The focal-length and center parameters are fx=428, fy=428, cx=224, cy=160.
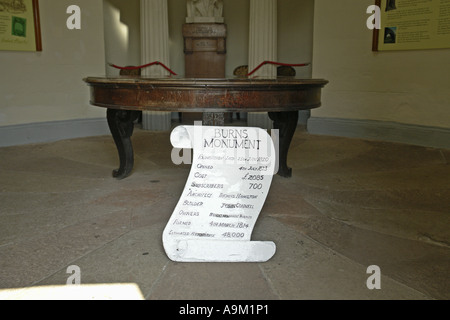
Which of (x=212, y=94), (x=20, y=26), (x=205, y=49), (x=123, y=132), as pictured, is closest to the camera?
(x=212, y=94)

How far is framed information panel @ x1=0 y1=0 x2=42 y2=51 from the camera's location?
17.5 ft

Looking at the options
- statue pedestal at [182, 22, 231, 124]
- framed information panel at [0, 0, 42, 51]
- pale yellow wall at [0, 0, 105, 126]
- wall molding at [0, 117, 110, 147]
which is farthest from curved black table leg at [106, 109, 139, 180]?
statue pedestal at [182, 22, 231, 124]

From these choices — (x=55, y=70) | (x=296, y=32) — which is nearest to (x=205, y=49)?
(x=296, y=32)

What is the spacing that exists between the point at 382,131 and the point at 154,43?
3.69 meters

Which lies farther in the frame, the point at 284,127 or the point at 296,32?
the point at 296,32

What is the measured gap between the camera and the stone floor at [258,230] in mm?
1893

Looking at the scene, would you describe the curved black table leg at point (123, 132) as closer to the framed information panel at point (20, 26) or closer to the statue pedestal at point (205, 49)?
the framed information panel at point (20, 26)

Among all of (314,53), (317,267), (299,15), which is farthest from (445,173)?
(299,15)

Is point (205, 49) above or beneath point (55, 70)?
above

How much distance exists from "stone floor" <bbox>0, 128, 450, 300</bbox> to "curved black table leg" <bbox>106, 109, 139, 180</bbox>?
100mm

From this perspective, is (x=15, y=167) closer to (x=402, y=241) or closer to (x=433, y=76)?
(x=402, y=241)

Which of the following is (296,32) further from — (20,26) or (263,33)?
(20,26)

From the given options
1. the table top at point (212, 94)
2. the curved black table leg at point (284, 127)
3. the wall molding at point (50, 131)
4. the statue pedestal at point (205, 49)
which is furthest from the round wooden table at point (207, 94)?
the statue pedestal at point (205, 49)

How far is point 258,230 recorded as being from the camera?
254 centimetres
